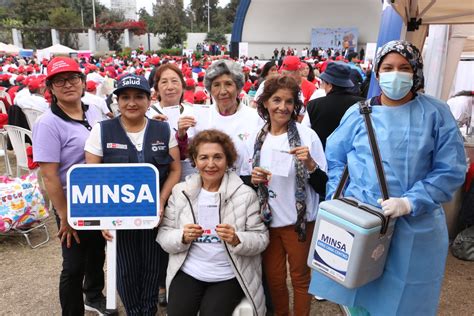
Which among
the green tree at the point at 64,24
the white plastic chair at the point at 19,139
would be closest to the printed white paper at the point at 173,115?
the white plastic chair at the point at 19,139

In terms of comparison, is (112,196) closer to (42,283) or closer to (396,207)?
(396,207)

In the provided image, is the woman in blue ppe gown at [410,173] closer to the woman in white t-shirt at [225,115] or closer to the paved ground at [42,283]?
the woman in white t-shirt at [225,115]

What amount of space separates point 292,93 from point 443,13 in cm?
263

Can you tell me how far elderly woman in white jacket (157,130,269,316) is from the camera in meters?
2.31

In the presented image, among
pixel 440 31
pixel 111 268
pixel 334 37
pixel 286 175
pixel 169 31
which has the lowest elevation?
pixel 111 268

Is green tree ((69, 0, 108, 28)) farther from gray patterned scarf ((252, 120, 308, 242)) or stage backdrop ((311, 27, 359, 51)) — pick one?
gray patterned scarf ((252, 120, 308, 242))

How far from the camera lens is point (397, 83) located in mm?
1830

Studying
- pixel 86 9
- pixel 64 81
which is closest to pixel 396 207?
pixel 64 81

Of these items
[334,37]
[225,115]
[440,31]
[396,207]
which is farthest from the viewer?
[334,37]

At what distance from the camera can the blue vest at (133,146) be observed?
2346 millimetres

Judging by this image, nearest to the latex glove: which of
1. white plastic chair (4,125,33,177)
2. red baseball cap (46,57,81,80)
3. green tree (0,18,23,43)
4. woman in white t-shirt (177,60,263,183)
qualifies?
woman in white t-shirt (177,60,263,183)

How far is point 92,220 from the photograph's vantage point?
2102 millimetres

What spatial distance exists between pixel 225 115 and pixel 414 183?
4.59 feet

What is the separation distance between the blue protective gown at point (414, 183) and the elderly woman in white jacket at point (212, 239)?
2.41 ft
